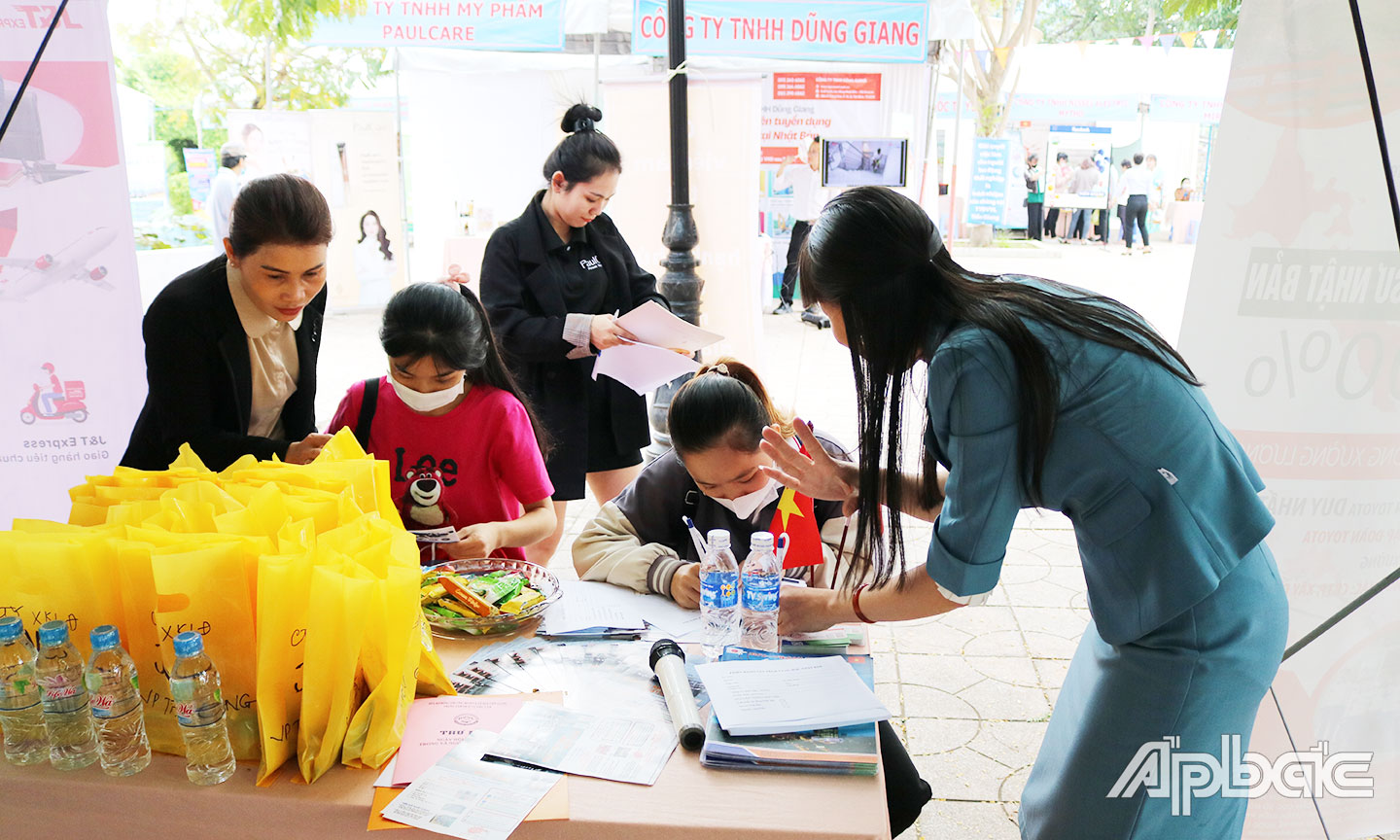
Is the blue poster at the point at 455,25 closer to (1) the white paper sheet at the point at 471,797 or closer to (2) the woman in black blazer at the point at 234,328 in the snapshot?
(2) the woman in black blazer at the point at 234,328

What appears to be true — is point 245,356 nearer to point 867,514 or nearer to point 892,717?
point 867,514

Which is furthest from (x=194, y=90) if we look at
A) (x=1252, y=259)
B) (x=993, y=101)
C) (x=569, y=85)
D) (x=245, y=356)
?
(x=1252, y=259)

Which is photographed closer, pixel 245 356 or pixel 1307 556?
pixel 245 356

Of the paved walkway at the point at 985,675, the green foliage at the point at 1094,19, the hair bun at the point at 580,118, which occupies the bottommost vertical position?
the paved walkway at the point at 985,675

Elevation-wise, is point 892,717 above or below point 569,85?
below

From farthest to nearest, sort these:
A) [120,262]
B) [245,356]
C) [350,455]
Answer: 1. [120,262]
2. [245,356]
3. [350,455]

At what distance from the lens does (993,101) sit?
13367 millimetres

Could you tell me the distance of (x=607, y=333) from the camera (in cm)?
282

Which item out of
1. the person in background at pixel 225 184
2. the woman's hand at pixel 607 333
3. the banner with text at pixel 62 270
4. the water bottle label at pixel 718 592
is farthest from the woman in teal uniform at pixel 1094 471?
the person in background at pixel 225 184

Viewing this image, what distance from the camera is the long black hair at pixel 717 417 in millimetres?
1876

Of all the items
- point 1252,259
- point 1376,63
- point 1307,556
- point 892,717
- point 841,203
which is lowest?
point 892,717

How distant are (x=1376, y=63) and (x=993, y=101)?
1218 cm

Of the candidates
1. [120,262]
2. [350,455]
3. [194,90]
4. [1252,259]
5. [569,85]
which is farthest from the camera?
[194,90]

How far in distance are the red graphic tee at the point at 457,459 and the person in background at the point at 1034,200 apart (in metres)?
15.8
